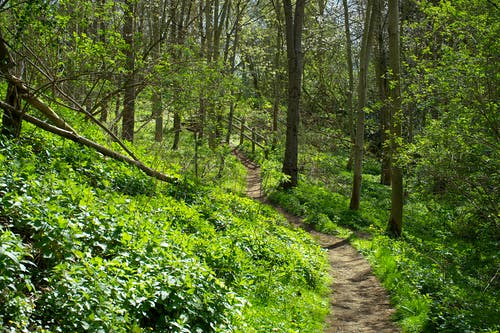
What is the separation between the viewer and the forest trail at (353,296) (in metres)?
7.43

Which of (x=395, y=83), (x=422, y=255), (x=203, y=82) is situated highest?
(x=395, y=83)

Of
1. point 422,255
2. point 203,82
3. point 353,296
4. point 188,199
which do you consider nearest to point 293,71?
point 203,82

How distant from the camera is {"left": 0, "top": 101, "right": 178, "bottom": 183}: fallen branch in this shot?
758 cm

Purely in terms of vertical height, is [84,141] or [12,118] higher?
[12,118]

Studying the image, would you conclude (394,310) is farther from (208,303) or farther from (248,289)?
(208,303)

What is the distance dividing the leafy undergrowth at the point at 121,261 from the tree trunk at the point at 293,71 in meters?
9.02

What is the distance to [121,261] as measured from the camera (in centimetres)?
485

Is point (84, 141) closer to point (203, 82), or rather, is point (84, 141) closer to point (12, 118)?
point (12, 118)

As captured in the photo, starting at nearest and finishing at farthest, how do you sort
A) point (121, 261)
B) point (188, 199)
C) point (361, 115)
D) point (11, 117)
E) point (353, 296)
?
point (121, 261), point (11, 117), point (353, 296), point (188, 199), point (361, 115)

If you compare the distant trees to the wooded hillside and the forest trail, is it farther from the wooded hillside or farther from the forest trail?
the forest trail

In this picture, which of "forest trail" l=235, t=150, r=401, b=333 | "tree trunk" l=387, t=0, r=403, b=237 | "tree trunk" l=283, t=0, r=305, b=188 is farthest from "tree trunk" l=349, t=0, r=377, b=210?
"forest trail" l=235, t=150, r=401, b=333

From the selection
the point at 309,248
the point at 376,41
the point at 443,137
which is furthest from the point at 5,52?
the point at 376,41

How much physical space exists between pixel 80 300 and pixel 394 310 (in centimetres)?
589

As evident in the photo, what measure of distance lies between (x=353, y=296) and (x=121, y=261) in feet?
18.0
